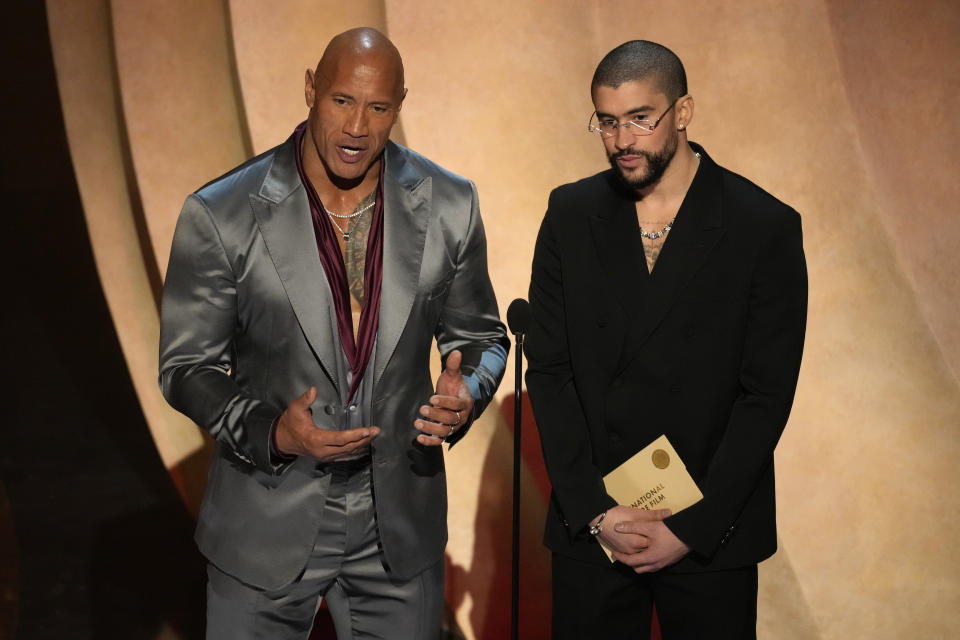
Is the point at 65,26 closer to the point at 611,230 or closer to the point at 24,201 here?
the point at 24,201

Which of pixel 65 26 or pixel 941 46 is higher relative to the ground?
pixel 65 26

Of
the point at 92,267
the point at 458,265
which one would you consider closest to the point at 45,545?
the point at 92,267

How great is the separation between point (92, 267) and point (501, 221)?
2993mm

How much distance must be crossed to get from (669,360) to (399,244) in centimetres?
69

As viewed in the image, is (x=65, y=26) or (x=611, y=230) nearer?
(x=611, y=230)

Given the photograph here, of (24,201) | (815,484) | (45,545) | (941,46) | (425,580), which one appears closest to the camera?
(425,580)

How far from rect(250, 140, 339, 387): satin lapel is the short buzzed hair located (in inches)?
30.1

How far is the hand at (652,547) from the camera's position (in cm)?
244

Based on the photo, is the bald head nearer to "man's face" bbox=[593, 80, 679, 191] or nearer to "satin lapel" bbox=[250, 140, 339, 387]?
"satin lapel" bbox=[250, 140, 339, 387]

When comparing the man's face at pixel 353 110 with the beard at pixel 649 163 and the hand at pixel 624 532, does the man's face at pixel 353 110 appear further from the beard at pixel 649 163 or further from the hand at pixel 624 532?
the hand at pixel 624 532

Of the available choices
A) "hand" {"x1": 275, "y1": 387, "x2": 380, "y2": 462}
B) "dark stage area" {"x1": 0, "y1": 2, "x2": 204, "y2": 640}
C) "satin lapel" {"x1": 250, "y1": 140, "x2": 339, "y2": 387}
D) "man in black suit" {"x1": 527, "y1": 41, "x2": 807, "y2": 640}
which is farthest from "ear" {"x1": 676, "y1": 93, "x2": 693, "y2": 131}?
"dark stage area" {"x1": 0, "y1": 2, "x2": 204, "y2": 640}

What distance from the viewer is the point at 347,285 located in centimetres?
240

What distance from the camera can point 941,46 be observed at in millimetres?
3602

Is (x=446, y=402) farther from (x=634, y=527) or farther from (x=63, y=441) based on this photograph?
(x=63, y=441)
